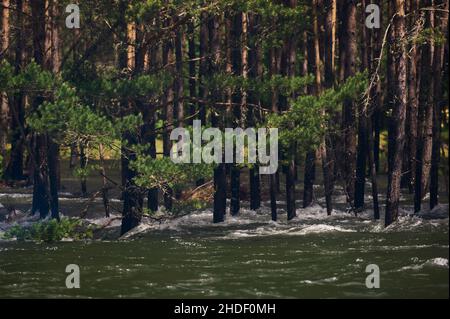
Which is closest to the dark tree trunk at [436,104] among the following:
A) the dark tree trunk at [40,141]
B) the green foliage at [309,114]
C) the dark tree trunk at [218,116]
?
the green foliage at [309,114]

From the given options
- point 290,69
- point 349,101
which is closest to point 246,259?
point 290,69

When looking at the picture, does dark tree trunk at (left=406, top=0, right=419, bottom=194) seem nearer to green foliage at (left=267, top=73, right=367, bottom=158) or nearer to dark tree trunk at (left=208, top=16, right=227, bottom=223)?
green foliage at (left=267, top=73, right=367, bottom=158)

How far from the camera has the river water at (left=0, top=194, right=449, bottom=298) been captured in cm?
1738

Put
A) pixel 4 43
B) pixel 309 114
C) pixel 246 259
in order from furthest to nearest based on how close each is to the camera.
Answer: pixel 4 43, pixel 309 114, pixel 246 259

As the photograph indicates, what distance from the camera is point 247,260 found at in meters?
20.5

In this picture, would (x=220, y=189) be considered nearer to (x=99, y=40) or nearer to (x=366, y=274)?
(x=99, y=40)

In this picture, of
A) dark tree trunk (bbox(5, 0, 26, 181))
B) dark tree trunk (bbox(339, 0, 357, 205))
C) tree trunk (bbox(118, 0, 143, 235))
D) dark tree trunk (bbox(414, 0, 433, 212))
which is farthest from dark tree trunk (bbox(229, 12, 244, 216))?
dark tree trunk (bbox(5, 0, 26, 181))

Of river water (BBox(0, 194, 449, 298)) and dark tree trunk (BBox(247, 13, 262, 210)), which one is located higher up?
dark tree trunk (BBox(247, 13, 262, 210))

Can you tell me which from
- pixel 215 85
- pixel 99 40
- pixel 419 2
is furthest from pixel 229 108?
pixel 419 2

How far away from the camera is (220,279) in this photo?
60.5 feet

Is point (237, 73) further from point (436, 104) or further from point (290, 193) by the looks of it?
point (436, 104)
